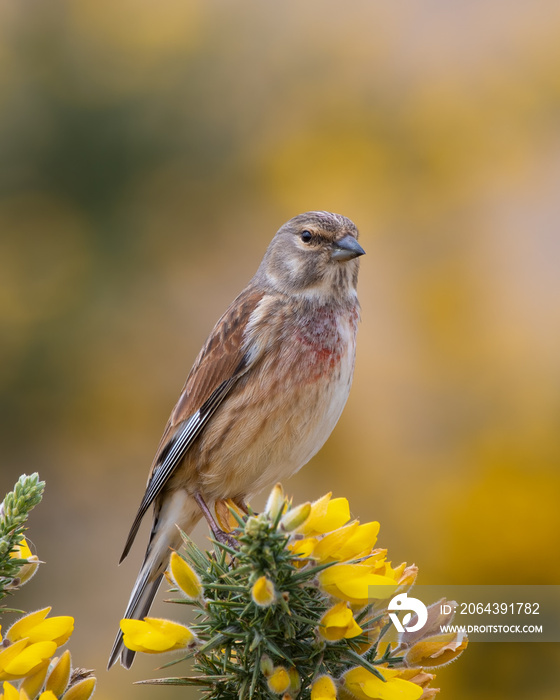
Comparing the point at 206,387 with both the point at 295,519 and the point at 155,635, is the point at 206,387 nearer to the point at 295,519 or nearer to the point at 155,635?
the point at 155,635

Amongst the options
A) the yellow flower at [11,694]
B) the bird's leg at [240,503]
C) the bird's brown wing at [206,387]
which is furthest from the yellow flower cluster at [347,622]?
the bird's leg at [240,503]

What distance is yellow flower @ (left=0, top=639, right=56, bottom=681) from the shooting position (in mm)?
1571

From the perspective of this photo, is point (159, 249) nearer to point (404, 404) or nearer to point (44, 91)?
point (44, 91)

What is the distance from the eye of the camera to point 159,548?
3.39 m

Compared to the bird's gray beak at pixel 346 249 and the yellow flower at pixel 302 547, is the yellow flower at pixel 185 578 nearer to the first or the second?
the yellow flower at pixel 302 547

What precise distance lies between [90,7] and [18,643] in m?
5.76

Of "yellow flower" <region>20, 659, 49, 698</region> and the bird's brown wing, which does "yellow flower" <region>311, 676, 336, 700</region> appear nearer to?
"yellow flower" <region>20, 659, 49, 698</region>

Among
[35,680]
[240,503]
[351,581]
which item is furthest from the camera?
[240,503]

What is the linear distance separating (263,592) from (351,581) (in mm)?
236

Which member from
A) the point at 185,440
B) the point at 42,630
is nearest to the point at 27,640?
the point at 42,630

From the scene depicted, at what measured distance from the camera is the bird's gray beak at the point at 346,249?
3.46 meters

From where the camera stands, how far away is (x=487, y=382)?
5453mm

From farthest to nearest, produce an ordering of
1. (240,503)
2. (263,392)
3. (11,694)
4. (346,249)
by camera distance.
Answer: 1. (240,503)
2. (346,249)
3. (263,392)
4. (11,694)

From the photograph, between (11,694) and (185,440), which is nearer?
(11,694)
